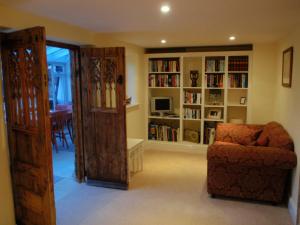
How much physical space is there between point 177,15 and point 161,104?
10.5ft

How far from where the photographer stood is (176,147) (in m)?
5.66

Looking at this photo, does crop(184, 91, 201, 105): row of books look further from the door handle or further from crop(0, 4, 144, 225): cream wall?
the door handle

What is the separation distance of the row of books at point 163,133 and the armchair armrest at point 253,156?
246cm

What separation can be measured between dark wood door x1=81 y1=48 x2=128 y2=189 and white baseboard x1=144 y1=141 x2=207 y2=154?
2.12 meters

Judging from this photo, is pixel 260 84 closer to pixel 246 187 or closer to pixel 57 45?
pixel 246 187

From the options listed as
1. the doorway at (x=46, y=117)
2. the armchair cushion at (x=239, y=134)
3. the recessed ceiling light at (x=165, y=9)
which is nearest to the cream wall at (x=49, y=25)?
the doorway at (x=46, y=117)

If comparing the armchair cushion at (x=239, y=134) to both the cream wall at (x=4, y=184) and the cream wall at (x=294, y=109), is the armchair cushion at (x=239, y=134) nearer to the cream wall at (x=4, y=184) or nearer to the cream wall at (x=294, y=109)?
the cream wall at (x=294, y=109)

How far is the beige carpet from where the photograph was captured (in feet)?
9.58

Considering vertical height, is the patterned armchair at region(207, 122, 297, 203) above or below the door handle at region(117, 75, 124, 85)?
below

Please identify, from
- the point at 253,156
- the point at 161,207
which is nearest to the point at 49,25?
the point at 161,207

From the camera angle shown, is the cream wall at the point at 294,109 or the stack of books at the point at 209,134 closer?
the cream wall at the point at 294,109

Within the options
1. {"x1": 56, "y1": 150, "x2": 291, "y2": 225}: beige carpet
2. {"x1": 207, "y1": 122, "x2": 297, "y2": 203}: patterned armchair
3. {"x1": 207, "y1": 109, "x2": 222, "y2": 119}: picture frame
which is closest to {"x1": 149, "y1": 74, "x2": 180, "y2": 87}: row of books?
{"x1": 207, "y1": 109, "x2": 222, "y2": 119}: picture frame

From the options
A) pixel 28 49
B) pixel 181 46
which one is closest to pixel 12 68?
pixel 28 49

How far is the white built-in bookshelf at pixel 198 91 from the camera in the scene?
5.17 m
